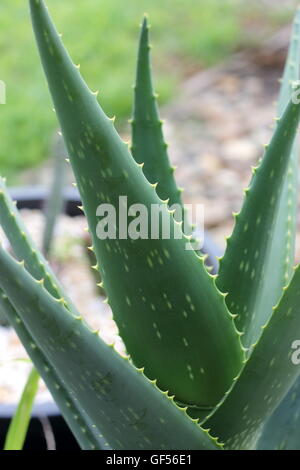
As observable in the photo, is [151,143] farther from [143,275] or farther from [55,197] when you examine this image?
[55,197]

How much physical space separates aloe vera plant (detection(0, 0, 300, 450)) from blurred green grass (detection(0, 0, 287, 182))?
163 cm

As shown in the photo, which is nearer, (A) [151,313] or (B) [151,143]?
(A) [151,313]

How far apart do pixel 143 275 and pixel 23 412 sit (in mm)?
314

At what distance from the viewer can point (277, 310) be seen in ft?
2.42

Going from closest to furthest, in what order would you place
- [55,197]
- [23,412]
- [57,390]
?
[57,390] → [23,412] → [55,197]

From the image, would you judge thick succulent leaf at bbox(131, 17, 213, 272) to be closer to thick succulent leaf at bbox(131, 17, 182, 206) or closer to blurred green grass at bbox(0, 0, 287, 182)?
thick succulent leaf at bbox(131, 17, 182, 206)

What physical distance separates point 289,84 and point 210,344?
317 millimetres

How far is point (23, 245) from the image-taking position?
0.83 metres

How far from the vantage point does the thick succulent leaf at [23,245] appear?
0.81 meters

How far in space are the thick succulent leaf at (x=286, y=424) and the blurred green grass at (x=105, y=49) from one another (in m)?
1.62

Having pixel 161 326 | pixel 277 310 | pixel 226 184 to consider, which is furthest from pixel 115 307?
pixel 226 184

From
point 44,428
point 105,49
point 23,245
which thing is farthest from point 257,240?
point 105,49

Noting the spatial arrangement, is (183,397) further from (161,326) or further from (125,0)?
(125,0)

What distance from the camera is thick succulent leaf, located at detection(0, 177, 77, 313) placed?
81 cm
